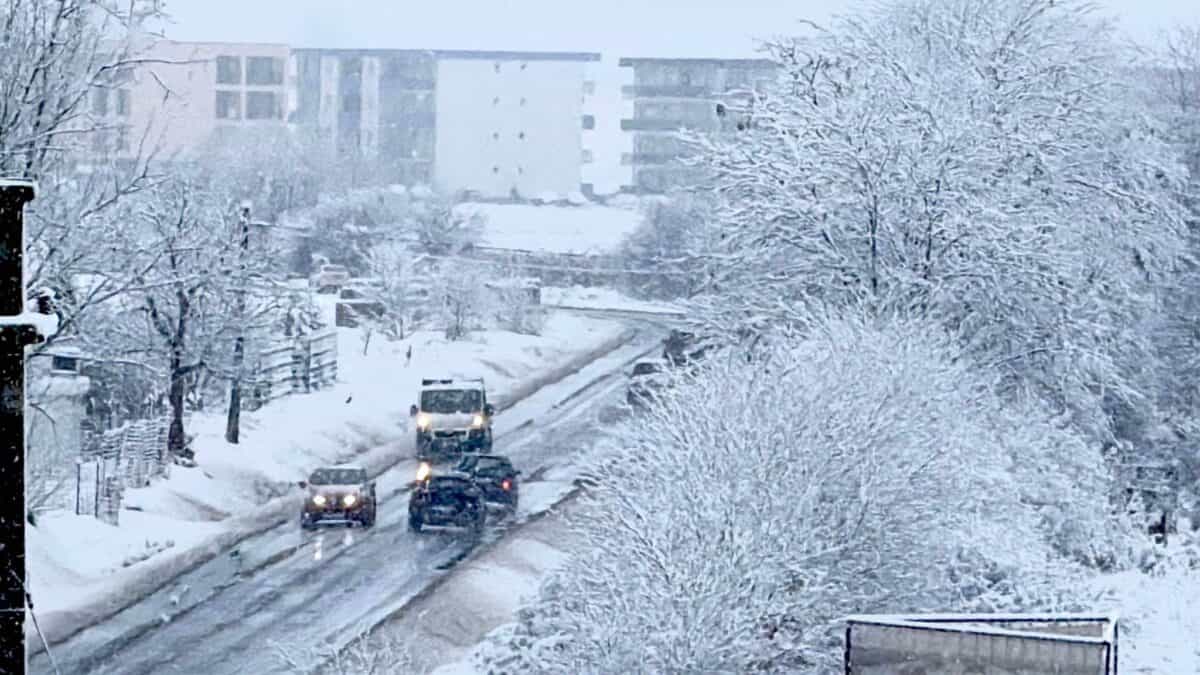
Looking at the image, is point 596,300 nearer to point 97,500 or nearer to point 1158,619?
point 97,500

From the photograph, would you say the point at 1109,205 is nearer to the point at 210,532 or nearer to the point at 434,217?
the point at 210,532

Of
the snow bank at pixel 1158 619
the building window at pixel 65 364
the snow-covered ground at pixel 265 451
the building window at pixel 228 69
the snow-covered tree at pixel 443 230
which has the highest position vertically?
the building window at pixel 228 69

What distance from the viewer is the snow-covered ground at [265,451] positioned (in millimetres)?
25206

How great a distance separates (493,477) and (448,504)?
1.46m

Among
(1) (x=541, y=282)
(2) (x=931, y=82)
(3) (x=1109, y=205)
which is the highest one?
(2) (x=931, y=82)

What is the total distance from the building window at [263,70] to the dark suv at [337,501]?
261ft

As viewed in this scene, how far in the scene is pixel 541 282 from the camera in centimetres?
7975

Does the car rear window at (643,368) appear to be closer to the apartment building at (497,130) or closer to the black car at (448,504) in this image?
the black car at (448,504)

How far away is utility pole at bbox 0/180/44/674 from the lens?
21.5 ft

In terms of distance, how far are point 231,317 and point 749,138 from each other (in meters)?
11.3

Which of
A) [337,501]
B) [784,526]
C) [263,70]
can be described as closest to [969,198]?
[784,526]

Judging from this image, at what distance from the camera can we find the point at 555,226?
97750 millimetres

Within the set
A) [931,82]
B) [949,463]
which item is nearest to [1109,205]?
[931,82]

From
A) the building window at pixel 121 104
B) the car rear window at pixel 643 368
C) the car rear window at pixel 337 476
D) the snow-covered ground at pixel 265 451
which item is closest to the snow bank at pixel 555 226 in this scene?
the building window at pixel 121 104
